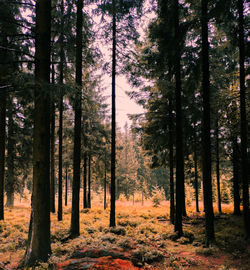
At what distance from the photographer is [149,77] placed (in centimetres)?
1442

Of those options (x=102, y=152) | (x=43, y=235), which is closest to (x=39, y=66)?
(x=43, y=235)

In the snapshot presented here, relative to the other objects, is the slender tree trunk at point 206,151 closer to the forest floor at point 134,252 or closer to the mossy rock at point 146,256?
the forest floor at point 134,252

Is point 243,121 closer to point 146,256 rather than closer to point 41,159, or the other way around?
point 146,256

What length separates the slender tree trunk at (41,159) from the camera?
6.33 metres

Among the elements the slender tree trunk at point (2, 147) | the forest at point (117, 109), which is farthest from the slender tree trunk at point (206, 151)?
the slender tree trunk at point (2, 147)

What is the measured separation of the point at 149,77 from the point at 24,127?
36.5 ft

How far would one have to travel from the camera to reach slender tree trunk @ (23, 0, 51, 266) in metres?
6.33

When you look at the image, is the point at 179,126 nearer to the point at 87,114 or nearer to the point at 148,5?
the point at 148,5

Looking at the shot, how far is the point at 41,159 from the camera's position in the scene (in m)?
6.44

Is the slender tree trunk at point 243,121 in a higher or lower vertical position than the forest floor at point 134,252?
higher

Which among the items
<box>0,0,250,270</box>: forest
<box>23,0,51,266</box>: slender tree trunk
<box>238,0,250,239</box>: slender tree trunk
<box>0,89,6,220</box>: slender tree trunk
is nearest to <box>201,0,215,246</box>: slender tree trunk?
<box>0,0,250,270</box>: forest

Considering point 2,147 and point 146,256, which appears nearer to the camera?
point 146,256

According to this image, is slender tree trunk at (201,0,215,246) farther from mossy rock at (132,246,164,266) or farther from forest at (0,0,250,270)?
mossy rock at (132,246,164,266)

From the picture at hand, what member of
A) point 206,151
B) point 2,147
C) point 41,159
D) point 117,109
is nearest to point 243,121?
point 206,151
